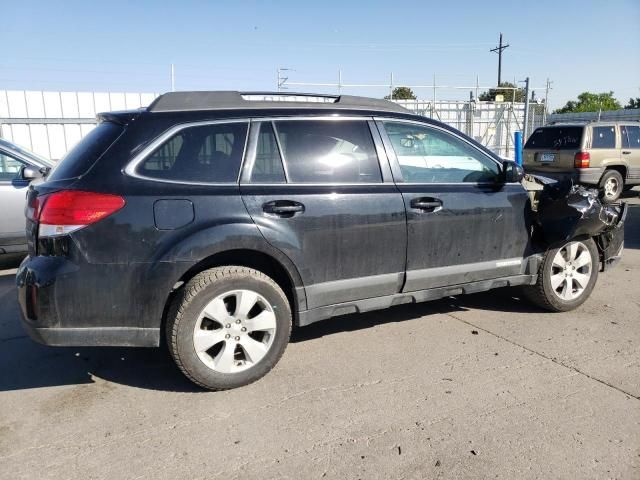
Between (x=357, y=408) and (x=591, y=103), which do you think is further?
(x=591, y=103)

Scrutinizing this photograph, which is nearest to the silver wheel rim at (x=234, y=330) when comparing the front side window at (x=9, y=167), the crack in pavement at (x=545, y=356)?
the crack in pavement at (x=545, y=356)

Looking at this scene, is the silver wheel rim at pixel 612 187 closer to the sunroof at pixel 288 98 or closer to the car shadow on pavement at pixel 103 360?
the car shadow on pavement at pixel 103 360

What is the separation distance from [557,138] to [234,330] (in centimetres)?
1088


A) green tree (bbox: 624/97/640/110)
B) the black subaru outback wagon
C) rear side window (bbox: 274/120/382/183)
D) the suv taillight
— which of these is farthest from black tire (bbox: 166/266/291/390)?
green tree (bbox: 624/97/640/110)

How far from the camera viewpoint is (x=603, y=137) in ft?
38.7

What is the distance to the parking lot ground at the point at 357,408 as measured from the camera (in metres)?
2.59

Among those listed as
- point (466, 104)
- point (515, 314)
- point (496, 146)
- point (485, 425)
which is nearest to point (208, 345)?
point (485, 425)

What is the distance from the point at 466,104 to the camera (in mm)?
19109

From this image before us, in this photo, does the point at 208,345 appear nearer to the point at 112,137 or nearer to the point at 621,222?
the point at 112,137

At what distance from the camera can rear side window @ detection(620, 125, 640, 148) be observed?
1206 centimetres

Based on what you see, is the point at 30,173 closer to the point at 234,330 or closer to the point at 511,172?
the point at 234,330

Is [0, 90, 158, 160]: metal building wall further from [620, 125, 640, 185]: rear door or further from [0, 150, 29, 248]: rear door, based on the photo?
[620, 125, 640, 185]: rear door

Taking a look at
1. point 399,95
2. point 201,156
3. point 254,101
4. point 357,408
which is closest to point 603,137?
point 254,101

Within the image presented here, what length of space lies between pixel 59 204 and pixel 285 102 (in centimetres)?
164
